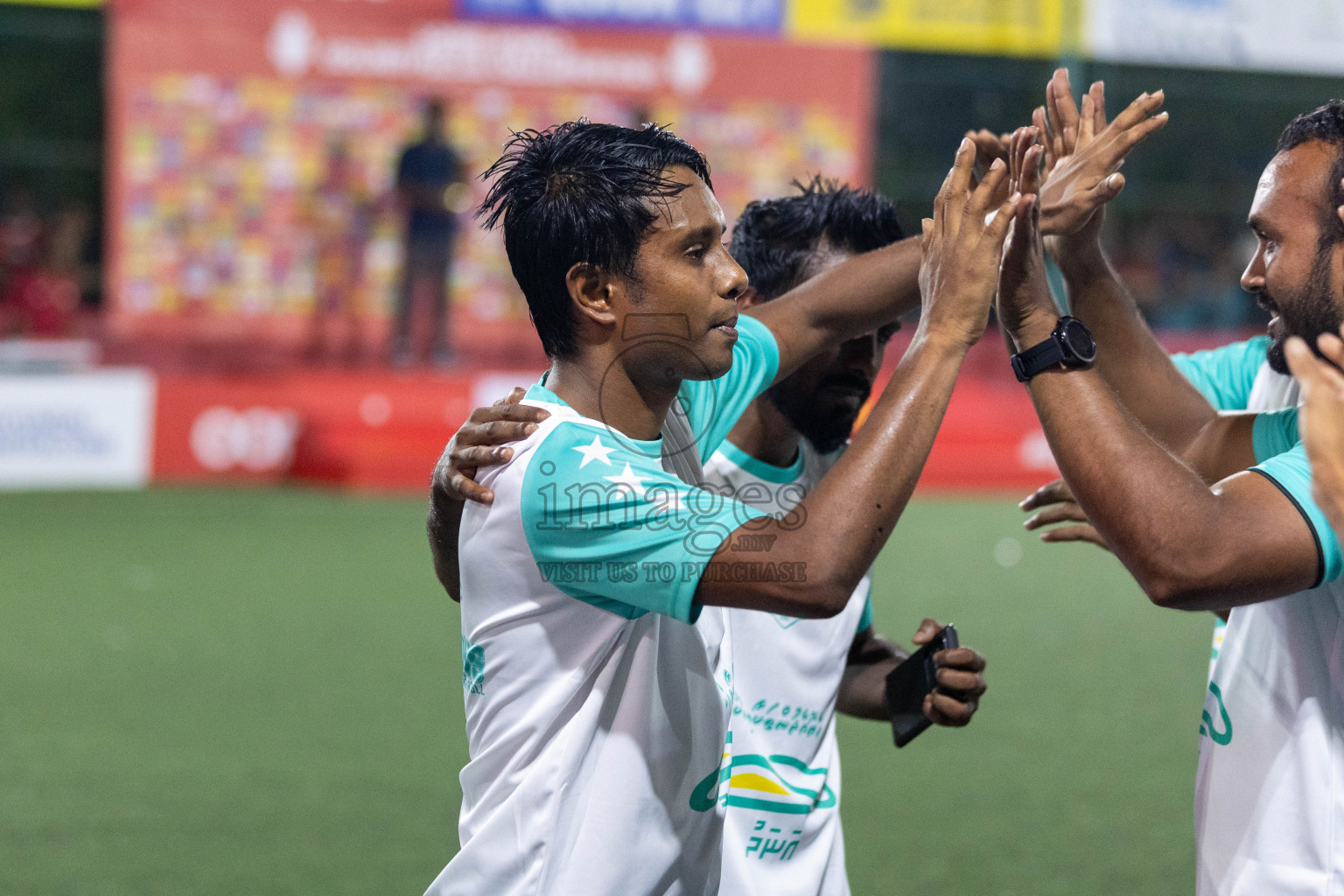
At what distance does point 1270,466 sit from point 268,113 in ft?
36.9

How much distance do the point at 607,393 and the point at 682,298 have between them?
A: 0.64 feet

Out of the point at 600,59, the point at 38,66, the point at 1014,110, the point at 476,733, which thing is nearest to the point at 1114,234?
the point at 1014,110

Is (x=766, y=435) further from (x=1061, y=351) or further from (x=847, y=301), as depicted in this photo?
(x=1061, y=351)

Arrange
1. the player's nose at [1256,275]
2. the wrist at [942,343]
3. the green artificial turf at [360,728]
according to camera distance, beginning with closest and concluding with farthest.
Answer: the wrist at [942,343], the player's nose at [1256,275], the green artificial turf at [360,728]

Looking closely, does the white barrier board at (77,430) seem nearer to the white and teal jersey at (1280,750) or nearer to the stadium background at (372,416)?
the stadium background at (372,416)

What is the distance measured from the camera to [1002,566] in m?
8.55

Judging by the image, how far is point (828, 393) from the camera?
311cm

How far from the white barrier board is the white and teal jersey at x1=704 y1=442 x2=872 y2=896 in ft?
27.9

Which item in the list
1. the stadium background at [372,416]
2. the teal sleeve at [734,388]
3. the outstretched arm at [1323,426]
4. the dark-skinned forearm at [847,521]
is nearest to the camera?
the outstretched arm at [1323,426]

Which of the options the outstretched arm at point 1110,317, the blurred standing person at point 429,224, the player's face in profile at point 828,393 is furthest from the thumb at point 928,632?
the blurred standing person at point 429,224

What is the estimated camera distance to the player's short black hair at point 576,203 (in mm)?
2191

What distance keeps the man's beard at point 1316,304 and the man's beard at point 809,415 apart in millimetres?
1002

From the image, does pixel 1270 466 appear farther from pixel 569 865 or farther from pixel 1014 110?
pixel 1014 110

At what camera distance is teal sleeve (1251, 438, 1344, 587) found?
201cm
